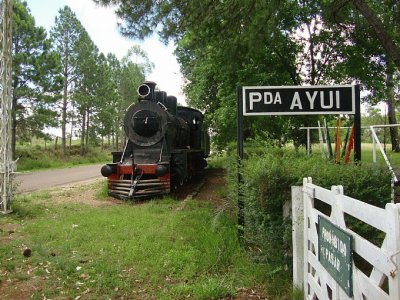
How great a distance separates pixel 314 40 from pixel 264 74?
2.23m

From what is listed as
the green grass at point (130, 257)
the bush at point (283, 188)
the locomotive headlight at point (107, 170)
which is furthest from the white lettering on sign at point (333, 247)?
the locomotive headlight at point (107, 170)

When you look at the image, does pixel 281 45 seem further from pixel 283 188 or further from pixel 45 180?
pixel 45 180

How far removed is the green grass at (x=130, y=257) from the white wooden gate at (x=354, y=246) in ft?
2.99

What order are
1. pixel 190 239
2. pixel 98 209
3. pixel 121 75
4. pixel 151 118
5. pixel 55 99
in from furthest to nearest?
pixel 121 75 → pixel 55 99 → pixel 151 118 → pixel 98 209 → pixel 190 239

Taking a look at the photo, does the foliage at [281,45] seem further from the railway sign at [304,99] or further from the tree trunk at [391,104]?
the railway sign at [304,99]

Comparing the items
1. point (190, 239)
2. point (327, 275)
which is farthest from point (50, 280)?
point (327, 275)

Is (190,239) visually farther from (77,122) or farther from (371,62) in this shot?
(77,122)

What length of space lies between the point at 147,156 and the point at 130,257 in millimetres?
6355

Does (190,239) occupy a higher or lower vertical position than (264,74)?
lower

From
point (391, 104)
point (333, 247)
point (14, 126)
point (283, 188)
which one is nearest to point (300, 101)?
point (283, 188)

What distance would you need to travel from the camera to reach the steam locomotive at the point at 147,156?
412 inches

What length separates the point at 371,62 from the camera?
11906 mm

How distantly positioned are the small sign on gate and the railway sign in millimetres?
2537

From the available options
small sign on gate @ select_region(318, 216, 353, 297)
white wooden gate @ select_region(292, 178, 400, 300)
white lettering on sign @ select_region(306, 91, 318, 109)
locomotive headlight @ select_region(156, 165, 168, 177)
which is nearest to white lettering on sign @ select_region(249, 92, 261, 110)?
white lettering on sign @ select_region(306, 91, 318, 109)
